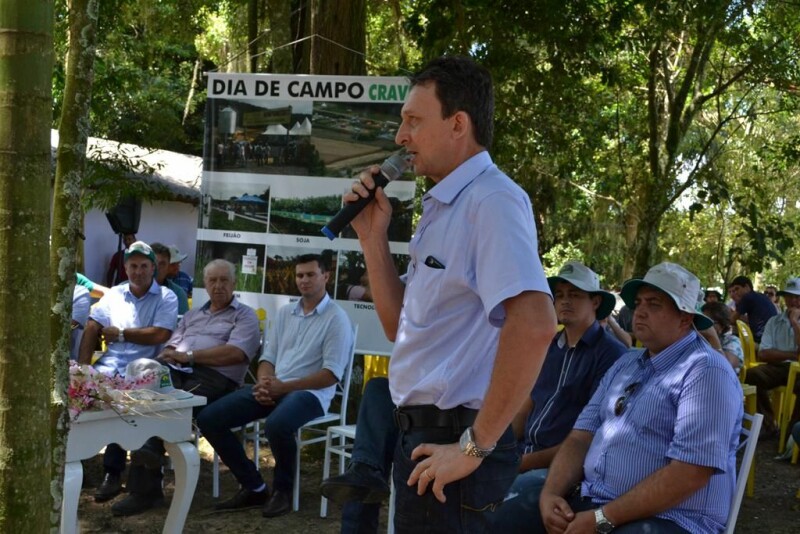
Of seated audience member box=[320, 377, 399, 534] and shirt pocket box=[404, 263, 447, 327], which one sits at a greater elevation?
shirt pocket box=[404, 263, 447, 327]

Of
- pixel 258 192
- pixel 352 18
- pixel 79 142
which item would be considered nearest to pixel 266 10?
pixel 352 18

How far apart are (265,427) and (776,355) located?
5.61 metres

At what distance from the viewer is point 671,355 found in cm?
382

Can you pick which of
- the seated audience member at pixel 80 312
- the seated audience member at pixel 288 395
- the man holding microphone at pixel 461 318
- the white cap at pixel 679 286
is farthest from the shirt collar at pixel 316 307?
the man holding microphone at pixel 461 318

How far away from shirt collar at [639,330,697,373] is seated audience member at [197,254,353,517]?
8.72ft

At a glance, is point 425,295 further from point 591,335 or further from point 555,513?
point 591,335

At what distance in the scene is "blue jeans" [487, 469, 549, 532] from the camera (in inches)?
156

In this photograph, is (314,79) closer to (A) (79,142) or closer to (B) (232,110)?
(B) (232,110)

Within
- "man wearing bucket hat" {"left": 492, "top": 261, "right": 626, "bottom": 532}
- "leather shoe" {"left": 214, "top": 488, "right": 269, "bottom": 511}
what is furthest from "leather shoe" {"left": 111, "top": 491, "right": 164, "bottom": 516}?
"man wearing bucket hat" {"left": 492, "top": 261, "right": 626, "bottom": 532}

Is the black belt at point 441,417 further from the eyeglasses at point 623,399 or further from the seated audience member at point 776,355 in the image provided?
the seated audience member at point 776,355

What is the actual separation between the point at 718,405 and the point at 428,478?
184 cm

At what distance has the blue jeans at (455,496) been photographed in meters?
2.11

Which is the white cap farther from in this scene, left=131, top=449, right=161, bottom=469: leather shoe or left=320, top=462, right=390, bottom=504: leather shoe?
left=131, top=449, right=161, bottom=469: leather shoe

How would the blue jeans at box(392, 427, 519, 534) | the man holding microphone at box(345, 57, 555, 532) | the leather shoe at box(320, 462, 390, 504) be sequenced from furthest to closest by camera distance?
the leather shoe at box(320, 462, 390, 504) → the blue jeans at box(392, 427, 519, 534) → the man holding microphone at box(345, 57, 555, 532)
